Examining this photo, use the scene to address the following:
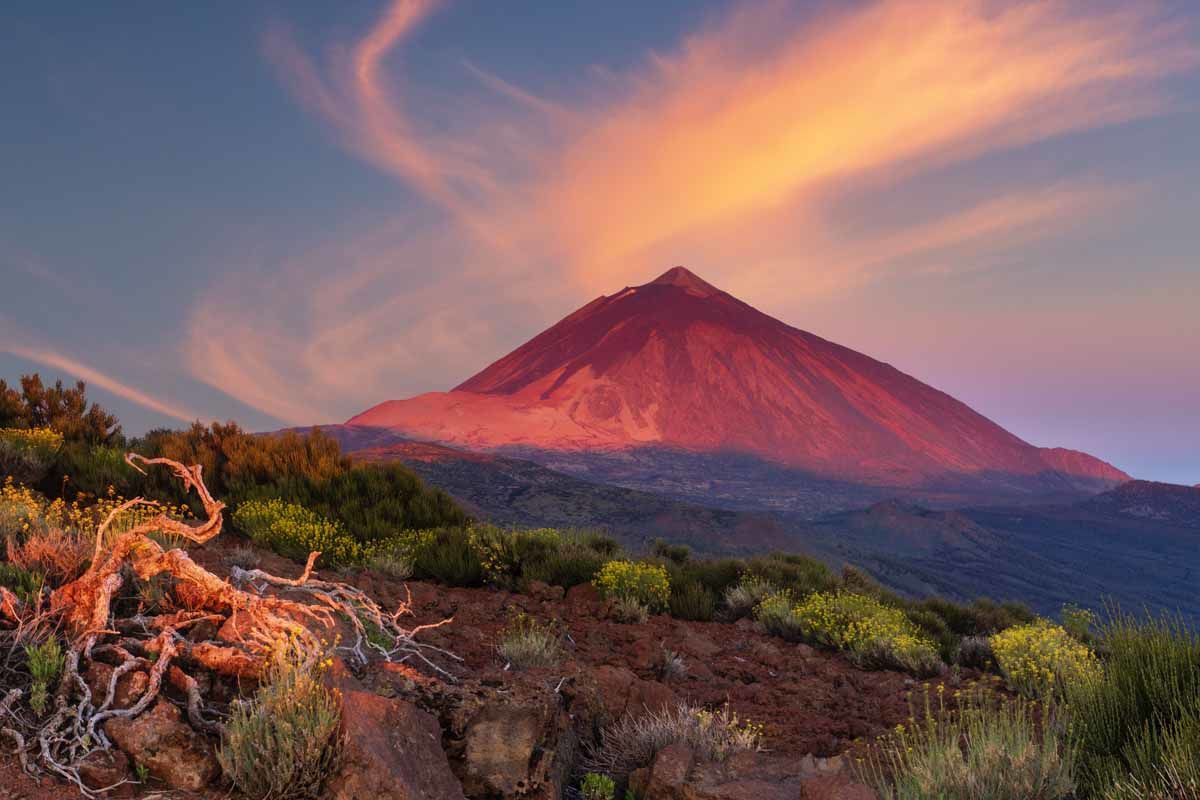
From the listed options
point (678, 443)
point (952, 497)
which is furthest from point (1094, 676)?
point (952, 497)

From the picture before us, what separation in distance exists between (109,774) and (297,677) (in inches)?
37.2

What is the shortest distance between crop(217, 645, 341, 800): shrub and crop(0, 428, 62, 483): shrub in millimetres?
10848

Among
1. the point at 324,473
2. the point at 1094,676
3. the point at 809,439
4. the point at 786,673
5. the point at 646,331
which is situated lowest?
the point at 786,673

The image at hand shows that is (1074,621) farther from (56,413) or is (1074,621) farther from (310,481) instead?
(56,413)

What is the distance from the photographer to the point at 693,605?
10.5 meters

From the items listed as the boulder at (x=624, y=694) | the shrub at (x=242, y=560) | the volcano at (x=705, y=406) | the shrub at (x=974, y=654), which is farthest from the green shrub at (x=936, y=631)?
the volcano at (x=705, y=406)

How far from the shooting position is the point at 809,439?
6068 inches

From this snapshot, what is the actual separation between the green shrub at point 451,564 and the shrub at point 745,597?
3.48 metres

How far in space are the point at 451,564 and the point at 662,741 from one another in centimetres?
579

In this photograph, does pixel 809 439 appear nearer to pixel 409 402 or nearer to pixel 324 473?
pixel 409 402

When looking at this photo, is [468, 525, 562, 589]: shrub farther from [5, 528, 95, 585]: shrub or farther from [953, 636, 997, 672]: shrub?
[953, 636, 997, 672]: shrub

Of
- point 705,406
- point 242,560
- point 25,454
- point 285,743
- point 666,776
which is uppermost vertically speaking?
point 705,406

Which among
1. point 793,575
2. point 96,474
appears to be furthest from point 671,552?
point 96,474

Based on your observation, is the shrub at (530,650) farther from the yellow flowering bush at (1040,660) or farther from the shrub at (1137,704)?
the yellow flowering bush at (1040,660)
